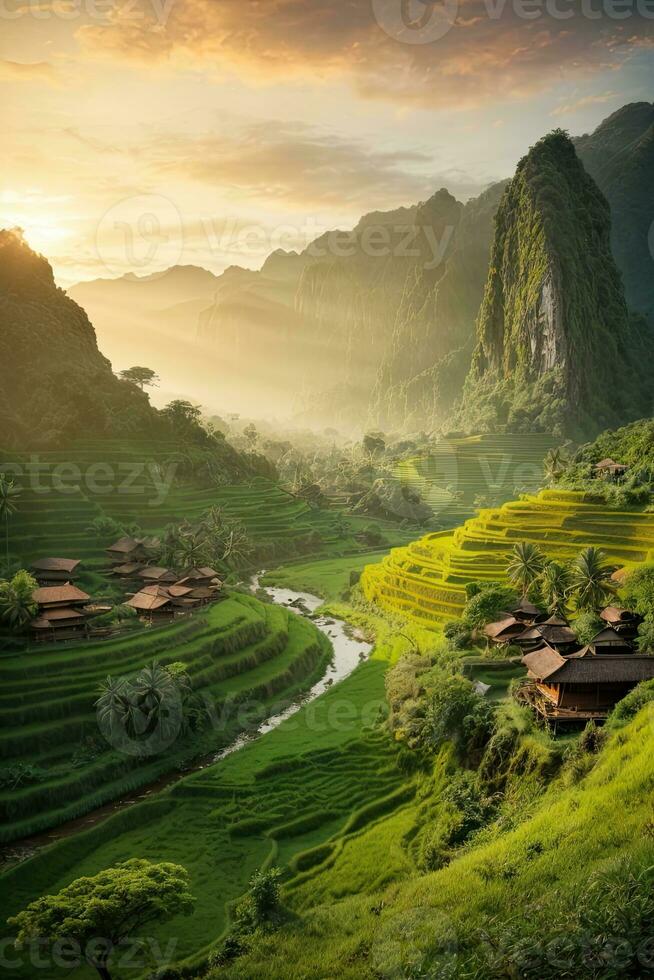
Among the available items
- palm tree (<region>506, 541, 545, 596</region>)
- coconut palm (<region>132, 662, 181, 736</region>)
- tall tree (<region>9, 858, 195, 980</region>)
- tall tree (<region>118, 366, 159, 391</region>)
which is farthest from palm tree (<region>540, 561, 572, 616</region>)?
tall tree (<region>118, 366, 159, 391</region>)

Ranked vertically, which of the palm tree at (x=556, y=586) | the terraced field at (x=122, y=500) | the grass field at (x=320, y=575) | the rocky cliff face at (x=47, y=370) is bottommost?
the grass field at (x=320, y=575)

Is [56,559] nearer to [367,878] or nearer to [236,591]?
[236,591]

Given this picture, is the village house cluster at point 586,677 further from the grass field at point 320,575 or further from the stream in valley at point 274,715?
the grass field at point 320,575

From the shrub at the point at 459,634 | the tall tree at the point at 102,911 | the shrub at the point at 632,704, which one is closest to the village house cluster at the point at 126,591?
the shrub at the point at 459,634

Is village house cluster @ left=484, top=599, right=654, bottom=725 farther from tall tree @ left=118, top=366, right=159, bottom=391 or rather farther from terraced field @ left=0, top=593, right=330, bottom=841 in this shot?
tall tree @ left=118, top=366, right=159, bottom=391

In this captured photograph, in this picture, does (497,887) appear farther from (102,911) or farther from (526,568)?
(526,568)

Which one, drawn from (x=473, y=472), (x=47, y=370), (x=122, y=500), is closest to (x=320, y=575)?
(x=122, y=500)

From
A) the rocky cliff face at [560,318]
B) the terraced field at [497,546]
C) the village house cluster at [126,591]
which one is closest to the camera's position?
the village house cluster at [126,591]
